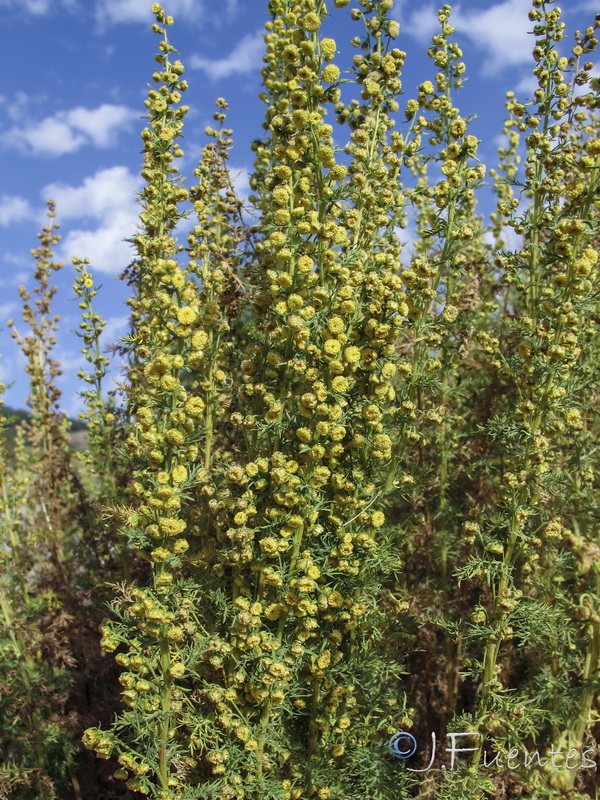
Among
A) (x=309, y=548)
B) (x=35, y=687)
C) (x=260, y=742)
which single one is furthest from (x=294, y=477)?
(x=35, y=687)

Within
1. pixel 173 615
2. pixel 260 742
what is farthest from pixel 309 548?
pixel 260 742

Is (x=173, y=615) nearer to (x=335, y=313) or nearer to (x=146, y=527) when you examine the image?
(x=146, y=527)

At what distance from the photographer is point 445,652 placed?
432cm

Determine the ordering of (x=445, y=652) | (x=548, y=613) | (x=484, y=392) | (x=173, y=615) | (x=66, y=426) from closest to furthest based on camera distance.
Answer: (x=173, y=615) < (x=548, y=613) < (x=445, y=652) < (x=484, y=392) < (x=66, y=426)

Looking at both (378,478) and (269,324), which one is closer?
(269,324)

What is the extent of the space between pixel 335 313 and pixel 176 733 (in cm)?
212

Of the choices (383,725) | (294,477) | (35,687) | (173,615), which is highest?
(294,477)

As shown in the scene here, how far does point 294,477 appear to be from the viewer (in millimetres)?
2936

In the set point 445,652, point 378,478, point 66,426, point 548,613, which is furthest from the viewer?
point 66,426

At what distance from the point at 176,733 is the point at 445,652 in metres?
1.85

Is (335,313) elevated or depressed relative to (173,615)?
elevated

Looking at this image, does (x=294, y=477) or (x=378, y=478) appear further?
(x=378, y=478)

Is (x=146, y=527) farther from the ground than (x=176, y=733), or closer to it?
farther from the ground

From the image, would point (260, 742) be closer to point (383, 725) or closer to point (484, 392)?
point (383, 725)
